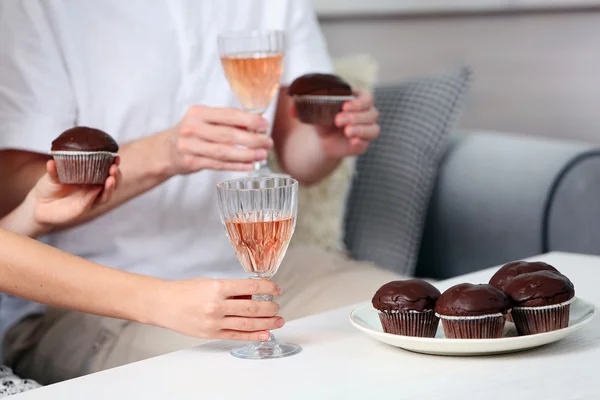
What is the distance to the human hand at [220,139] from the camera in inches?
58.1

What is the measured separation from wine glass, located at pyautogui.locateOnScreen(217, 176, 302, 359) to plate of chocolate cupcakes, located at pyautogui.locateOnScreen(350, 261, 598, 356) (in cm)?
12

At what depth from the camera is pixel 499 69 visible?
8.63 ft

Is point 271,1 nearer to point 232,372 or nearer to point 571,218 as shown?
point 571,218

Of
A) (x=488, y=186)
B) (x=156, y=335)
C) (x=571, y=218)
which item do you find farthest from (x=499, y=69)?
(x=156, y=335)

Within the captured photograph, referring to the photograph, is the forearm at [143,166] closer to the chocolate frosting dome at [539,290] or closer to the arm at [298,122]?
the arm at [298,122]

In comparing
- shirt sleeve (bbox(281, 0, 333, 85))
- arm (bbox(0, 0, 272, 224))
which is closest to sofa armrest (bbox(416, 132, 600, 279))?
shirt sleeve (bbox(281, 0, 333, 85))

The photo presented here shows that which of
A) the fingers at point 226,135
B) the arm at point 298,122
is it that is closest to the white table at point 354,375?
the fingers at point 226,135

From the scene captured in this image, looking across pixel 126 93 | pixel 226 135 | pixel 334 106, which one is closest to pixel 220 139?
pixel 226 135

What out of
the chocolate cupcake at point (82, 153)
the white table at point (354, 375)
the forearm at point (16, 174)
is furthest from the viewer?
the forearm at point (16, 174)

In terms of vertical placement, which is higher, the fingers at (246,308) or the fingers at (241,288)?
the fingers at (241,288)

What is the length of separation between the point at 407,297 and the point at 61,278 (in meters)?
0.45

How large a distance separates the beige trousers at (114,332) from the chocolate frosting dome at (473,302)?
2.12 ft

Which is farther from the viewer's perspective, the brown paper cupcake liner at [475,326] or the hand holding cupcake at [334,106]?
the hand holding cupcake at [334,106]

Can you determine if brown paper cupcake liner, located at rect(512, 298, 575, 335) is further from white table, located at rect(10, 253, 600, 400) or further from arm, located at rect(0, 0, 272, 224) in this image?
arm, located at rect(0, 0, 272, 224)
